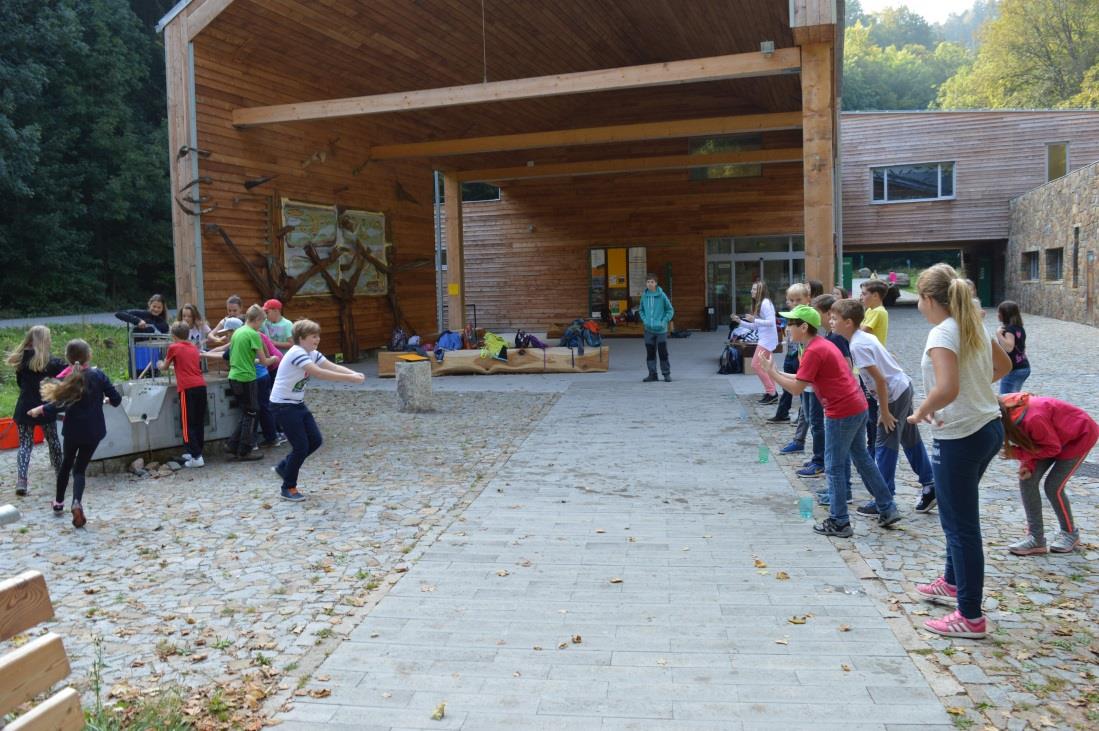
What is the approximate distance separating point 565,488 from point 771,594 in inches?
110

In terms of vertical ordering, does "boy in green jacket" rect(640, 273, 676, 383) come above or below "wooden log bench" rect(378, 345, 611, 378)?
above

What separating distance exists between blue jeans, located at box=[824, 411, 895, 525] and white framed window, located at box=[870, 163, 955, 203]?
28724 millimetres

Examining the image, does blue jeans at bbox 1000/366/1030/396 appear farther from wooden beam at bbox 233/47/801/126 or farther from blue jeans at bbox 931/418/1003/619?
wooden beam at bbox 233/47/801/126

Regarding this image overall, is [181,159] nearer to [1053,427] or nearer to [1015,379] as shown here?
[1015,379]

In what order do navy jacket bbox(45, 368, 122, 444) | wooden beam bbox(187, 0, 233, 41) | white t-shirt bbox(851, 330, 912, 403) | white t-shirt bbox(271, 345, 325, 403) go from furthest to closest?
wooden beam bbox(187, 0, 233, 41) < white t-shirt bbox(271, 345, 325, 403) < navy jacket bbox(45, 368, 122, 444) < white t-shirt bbox(851, 330, 912, 403)

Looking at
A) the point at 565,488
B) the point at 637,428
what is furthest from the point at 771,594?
the point at 637,428

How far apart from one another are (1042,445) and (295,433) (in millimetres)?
5224

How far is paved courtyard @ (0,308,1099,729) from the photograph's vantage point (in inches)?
136

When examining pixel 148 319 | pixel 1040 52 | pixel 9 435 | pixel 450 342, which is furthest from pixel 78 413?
pixel 1040 52

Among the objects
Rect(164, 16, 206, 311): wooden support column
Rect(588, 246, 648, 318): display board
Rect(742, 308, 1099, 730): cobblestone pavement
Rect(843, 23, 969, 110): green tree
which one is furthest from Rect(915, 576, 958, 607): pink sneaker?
Rect(843, 23, 969, 110): green tree

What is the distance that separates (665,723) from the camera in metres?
3.25

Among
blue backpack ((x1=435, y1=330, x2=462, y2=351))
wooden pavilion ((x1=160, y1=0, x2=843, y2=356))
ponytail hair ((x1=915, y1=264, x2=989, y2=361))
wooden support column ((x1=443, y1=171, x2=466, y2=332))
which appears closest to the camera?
ponytail hair ((x1=915, y1=264, x2=989, y2=361))

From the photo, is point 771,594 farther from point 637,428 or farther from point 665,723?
point 637,428

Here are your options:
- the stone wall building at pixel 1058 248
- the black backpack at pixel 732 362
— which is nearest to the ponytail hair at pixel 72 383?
the black backpack at pixel 732 362
